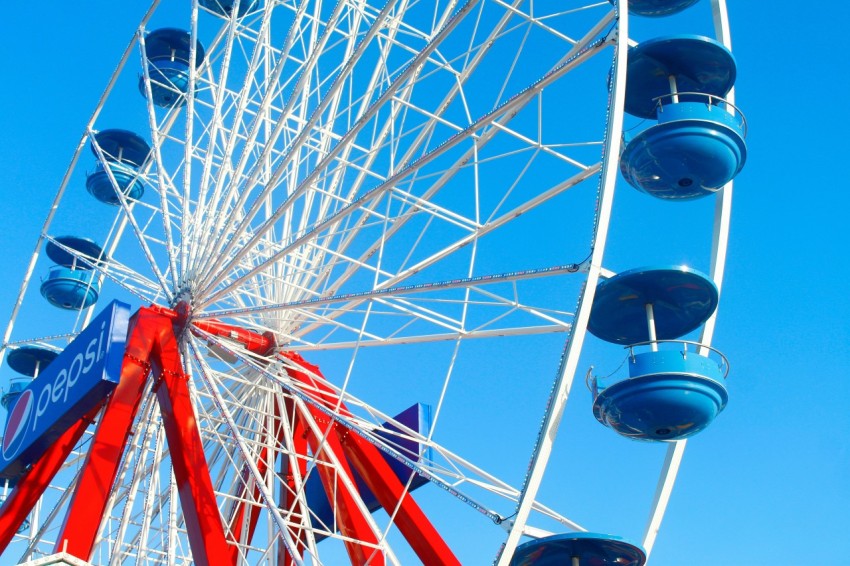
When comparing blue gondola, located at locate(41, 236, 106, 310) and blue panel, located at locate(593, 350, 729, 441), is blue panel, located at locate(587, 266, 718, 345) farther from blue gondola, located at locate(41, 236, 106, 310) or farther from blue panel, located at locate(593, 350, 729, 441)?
blue gondola, located at locate(41, 236, 106, 310)

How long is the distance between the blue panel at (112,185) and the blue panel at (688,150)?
8.92 meters

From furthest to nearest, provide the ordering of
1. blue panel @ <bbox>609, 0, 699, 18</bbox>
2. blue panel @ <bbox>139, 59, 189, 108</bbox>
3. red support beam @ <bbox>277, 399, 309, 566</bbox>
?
blue panel @ <bbox>139, 59, 189, 108</bbox>
red support beam @ <bbox>277, 399, 309, 566</bbox>
blue panel @ <bbox>609, 0, 699, 18</bbox>

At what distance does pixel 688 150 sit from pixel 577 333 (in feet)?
7.05

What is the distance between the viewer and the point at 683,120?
29.9ft

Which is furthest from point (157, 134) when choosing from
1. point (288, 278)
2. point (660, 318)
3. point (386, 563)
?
point (660, 318)

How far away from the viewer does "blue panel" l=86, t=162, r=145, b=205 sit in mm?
16391

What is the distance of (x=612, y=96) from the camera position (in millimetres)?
8359

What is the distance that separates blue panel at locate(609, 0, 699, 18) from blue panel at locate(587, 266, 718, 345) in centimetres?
331

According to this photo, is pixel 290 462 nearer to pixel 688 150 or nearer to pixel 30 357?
pixel 688 150

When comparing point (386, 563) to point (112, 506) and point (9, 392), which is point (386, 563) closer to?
point (112, 506)

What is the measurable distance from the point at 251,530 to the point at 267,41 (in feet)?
18.8

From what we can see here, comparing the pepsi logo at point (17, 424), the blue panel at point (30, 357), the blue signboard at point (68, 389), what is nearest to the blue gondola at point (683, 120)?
the blue signboard at point (68, 389)

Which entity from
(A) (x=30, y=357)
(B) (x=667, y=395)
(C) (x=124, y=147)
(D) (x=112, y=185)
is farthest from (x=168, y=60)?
(B) (x=667, y=395)

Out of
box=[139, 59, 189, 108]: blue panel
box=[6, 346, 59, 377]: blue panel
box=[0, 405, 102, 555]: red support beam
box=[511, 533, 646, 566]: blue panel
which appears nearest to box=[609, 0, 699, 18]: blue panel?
box=[511, 533, 646, 566]: blue panel
